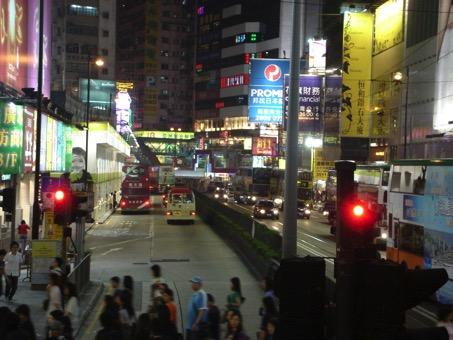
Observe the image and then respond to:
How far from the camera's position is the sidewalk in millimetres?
14684

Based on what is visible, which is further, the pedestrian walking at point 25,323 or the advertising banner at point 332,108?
the advertising banner at point 332,108

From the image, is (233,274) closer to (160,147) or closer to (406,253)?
(406,253)

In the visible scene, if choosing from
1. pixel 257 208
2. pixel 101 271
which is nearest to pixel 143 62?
pixel 257 208

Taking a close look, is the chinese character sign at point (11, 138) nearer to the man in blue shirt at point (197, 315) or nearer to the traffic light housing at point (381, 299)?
the man in blue shirt at point (197, 315)

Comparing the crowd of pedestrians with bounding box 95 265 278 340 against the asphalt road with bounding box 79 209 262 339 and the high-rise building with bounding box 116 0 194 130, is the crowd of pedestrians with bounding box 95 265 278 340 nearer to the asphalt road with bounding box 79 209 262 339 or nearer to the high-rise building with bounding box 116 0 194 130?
the asphalt road with bounding box 79 209 262 339

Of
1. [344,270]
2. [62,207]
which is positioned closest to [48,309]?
[62,207]

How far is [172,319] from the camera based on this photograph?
10.8 m

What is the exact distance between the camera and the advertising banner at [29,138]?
24.4m

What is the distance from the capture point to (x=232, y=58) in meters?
127

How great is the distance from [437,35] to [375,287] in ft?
121

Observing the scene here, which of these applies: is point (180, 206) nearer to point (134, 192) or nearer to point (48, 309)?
point (134, 192)

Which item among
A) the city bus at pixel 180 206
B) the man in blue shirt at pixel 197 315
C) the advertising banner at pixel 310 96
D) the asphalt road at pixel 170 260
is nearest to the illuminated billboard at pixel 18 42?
the asphalt road at pixel 170 260

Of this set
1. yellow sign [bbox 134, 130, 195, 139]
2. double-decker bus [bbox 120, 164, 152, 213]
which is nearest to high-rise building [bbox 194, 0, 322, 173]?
yellow sign [bbox 134, 130, 195, 139]

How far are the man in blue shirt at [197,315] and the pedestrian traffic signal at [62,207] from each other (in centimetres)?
482
